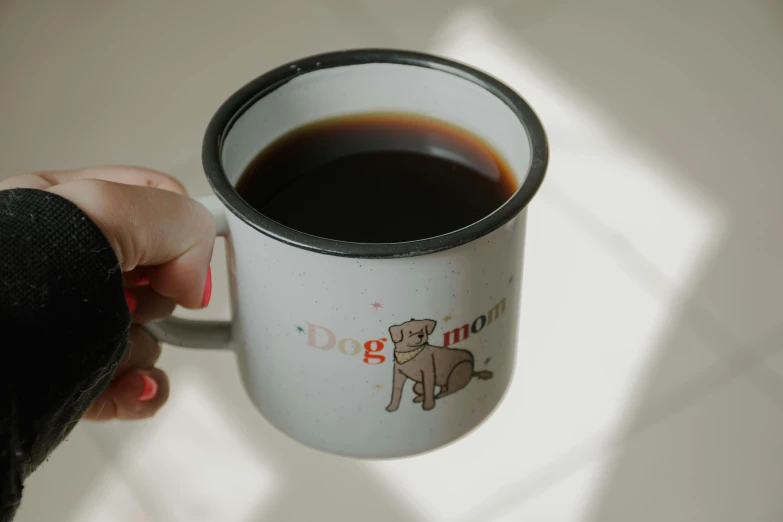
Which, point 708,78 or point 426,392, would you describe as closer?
point 426,392

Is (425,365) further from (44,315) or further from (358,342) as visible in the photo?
(44,315)

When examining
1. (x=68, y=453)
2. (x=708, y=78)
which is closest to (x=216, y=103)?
(x=68, y=453)

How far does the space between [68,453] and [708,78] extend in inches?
31.5

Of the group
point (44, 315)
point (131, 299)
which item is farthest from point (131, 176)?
point (44, 315)

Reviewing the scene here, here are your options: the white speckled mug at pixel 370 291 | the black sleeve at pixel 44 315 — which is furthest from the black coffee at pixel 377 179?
the black sleeve at pixel 44 315

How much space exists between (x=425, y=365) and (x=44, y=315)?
20 centimetres

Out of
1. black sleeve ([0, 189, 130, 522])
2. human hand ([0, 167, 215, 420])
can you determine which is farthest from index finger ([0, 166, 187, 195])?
black sleeve ([0, 189, 130, 522])

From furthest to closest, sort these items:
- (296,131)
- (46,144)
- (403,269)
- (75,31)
Result: (75,31) → (46,144) → (296,131) → (403,269)

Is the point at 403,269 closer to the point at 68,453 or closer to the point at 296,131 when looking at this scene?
the point at 296,131

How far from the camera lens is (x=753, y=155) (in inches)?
41.1

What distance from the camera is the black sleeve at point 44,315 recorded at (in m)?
0.47

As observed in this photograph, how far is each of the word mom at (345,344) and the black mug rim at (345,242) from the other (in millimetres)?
58

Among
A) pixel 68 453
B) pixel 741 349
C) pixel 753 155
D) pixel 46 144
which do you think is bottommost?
pixel 68 453

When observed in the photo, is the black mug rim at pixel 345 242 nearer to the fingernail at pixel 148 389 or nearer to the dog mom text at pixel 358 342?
the dog mom text at pixel 358 342
